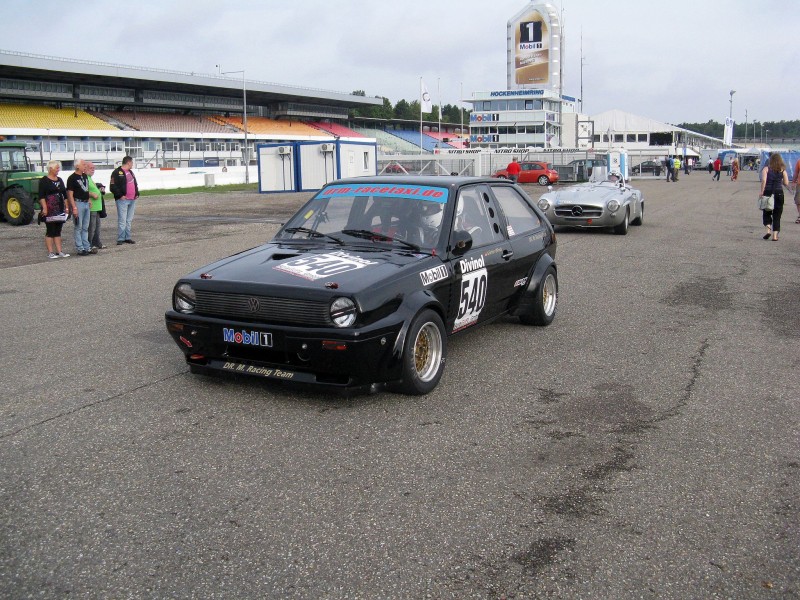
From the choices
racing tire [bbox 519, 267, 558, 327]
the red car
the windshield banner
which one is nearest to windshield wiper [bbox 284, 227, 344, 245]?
the windshield banner

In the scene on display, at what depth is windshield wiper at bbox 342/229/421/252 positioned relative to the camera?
5.59m

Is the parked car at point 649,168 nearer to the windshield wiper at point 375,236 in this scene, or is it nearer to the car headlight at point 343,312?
the windshield wiper at point 375,236

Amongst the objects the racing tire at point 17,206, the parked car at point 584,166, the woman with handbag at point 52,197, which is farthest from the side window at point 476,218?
the parked car at point 584,166

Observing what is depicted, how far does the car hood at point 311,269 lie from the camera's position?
4.77m

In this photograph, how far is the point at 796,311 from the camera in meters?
8.13

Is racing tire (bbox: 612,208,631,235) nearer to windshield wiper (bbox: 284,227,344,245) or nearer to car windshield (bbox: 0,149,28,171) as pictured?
windshield wiper (bbox: 284,227,344,245)

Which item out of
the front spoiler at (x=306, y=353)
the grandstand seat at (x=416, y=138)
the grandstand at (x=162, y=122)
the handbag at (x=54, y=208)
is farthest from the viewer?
the grandstand seat at (x=416, y=138)

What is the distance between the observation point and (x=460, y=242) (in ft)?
18.6

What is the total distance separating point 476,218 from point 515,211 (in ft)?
2.85

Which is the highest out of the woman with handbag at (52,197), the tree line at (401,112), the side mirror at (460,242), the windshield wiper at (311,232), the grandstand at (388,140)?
the tree line at (401,112)

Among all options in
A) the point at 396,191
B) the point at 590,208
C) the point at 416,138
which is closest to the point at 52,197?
the point at 396,191

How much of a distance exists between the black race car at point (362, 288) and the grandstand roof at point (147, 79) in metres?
49.5

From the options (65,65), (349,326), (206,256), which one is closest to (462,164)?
(65,65)

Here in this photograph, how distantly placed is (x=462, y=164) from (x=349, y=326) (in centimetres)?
4649
